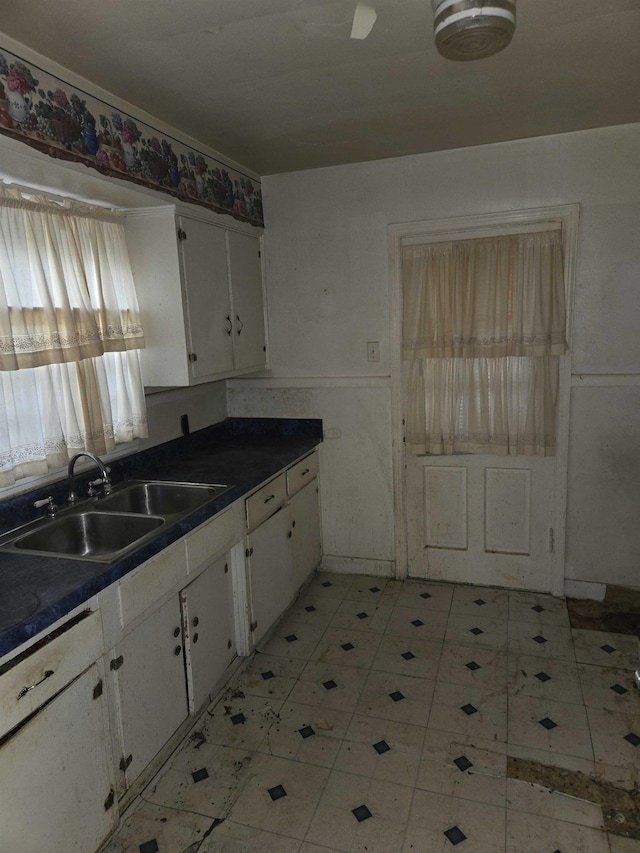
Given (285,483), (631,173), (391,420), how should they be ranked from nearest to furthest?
(631,173) < (285,483) < (391,420)

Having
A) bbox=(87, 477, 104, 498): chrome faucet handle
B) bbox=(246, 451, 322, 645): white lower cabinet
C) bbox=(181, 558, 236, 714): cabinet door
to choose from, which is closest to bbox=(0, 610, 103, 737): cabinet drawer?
bbox=(181, 558, 236, 714): cabinet door

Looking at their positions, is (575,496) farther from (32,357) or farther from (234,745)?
(32,357)

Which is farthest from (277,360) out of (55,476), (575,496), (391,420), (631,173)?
(631,173)

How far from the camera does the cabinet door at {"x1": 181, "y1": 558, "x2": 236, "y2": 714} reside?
91.0 inches

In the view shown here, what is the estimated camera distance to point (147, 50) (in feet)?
6.27

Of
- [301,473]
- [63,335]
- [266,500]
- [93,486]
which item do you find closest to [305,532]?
[301,473]

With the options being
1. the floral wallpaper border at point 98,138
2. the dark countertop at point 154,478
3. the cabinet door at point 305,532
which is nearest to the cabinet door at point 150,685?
the dark countertop at point 154,478

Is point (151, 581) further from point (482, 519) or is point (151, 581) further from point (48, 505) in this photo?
point (482, 519)

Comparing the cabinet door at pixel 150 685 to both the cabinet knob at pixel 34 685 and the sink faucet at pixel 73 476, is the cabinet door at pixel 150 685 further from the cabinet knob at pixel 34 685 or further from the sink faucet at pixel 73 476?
the sink faucet at pixel 73 476

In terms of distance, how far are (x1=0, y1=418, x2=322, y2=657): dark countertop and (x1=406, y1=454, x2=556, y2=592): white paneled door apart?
79cm

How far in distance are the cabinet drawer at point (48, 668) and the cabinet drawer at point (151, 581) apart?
143mm

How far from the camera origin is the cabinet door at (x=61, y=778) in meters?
1.46

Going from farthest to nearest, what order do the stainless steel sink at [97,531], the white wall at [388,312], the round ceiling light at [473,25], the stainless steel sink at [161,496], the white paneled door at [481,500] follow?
the white paneled door at [481,500], the white wall at [388,312], the stainless steel sink at [161,496], the stainless steel sink at [97,531], the round ceiling light at [473,25]

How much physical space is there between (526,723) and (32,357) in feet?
7.89
